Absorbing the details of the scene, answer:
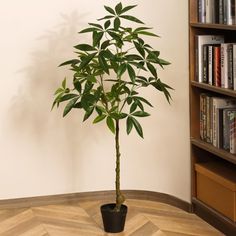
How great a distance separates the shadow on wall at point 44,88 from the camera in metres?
3.36

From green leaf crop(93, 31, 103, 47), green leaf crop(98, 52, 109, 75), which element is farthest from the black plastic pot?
green leaf crop(93, 31, 103, 47)

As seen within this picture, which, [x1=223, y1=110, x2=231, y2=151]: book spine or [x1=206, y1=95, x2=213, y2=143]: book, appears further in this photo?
[x1=206, y1=95, x2=213, y2=143]: book

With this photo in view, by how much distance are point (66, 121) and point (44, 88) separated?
24cm

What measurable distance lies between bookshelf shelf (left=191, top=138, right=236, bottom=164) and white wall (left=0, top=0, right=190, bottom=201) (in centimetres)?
20

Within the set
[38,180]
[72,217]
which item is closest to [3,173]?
[38,180]

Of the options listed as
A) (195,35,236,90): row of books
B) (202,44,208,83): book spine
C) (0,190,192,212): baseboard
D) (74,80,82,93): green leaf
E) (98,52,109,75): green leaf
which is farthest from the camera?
(0,190,192,212): baseboard

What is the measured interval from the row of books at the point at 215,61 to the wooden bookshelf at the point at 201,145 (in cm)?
Answer: 4

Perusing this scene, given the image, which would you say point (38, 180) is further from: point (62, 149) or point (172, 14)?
point (172, 14)

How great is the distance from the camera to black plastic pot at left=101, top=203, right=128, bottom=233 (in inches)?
119

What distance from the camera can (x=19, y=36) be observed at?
130 inches

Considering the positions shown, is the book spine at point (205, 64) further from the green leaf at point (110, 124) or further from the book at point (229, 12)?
the green leaf at point (110, 124)

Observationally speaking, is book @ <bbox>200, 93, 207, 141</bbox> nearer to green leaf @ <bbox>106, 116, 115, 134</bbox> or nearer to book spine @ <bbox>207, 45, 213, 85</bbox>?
book spine @ <bbox>207, 45, 213, 85</bbox>

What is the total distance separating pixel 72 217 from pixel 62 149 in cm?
44

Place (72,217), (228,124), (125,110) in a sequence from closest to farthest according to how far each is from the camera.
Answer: (228,124) → (72,217) → (125,110)
